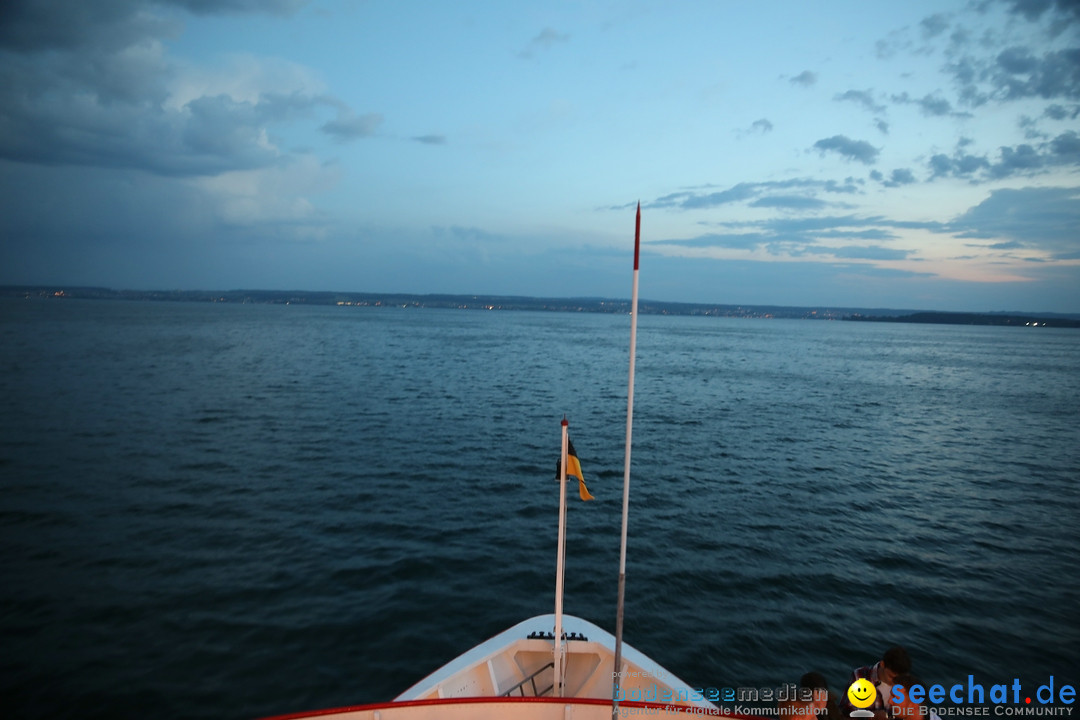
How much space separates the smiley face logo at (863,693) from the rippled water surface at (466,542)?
5006 millimetres

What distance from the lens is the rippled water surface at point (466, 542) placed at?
10969 mm

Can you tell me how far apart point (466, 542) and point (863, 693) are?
1125 centimetres

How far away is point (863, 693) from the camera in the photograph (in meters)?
6.27

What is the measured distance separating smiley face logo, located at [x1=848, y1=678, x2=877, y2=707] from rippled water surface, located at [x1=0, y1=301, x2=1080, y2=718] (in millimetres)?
5006

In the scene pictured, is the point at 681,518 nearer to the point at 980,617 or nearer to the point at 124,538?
the point at 980,617

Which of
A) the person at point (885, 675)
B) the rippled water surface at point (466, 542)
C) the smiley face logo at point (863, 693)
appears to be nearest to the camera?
the smiley face logo at point (863, 693)

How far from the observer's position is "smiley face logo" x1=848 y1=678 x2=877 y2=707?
20.5ft

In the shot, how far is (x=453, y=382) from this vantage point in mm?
46062

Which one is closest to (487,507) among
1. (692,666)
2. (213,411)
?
(692,666)

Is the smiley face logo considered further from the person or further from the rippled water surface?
the rippled water surface

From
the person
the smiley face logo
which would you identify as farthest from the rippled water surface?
the smiley face logo

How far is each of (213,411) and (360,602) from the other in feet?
79.9

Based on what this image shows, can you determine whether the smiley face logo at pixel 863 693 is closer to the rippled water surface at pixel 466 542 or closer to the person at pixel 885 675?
the person at pixel 885 675

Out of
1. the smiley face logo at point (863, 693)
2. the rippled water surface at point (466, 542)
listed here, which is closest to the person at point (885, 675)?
the smiley face logo at point (863, 693)
